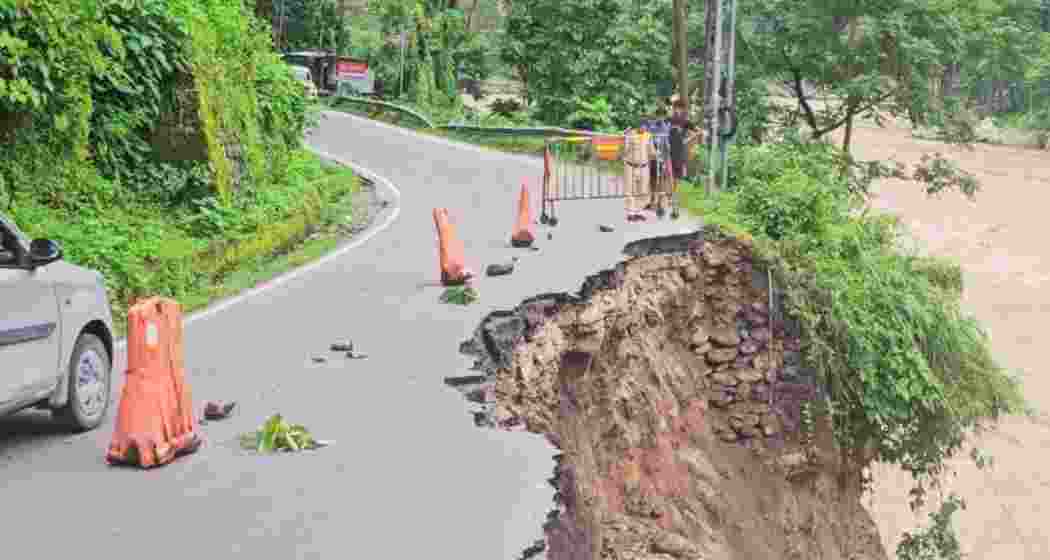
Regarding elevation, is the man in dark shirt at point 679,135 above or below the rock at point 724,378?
above

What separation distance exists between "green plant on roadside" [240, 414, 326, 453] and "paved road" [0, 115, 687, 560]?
0.13 meters

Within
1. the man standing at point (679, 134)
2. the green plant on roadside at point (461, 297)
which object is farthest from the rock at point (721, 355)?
the man standing at point (679, 134)

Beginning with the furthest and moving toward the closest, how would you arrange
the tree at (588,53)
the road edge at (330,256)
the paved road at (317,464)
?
the tree at (588,53)
the road edge at (330,256)
the paved road at (317,464)

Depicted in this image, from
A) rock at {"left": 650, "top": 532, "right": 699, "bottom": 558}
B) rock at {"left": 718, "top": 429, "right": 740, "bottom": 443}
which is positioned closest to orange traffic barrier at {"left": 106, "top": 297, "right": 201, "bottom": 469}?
rock at {"left": 650, "top": 532, "right": 699, "bottom": 558}

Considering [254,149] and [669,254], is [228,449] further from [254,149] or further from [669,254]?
[254,149]

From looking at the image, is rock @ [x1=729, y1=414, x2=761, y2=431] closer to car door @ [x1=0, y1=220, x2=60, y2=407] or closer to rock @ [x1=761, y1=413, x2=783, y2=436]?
rock @ [x1=761, y1=413, x2=783, y2=436]

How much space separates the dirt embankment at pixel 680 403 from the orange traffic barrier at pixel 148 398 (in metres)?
2.35

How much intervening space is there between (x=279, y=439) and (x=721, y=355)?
358 inches

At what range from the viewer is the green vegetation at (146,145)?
529 inches

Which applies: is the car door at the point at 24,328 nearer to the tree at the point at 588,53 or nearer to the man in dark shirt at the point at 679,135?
the man in dark shirt at the point at 679,135

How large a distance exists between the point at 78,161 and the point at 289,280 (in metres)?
2.63

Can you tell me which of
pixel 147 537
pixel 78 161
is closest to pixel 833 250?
pixel 78 161

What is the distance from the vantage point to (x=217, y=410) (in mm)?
8875

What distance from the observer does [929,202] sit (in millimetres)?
53031
